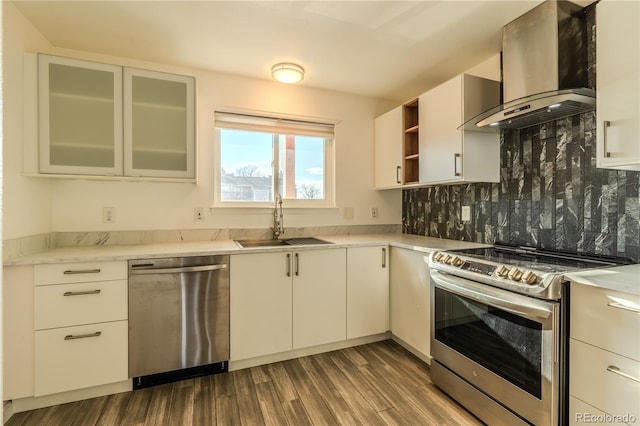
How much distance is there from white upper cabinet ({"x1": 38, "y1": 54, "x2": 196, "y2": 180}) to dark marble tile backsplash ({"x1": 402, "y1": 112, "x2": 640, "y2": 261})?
2.34m

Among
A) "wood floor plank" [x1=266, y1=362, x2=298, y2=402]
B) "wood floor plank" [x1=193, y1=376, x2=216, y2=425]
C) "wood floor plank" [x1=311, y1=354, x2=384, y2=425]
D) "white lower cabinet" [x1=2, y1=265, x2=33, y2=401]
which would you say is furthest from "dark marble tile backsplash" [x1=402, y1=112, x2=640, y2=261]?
"white lower cabinet" [x1=2, y1=265, x2=33, y2=401]

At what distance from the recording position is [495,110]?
1.91 metres

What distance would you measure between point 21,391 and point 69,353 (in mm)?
293

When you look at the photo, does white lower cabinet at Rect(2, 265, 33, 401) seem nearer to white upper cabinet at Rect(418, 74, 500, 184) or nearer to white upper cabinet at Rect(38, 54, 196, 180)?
white upper cabinet at Rect(38, 54, 196, 180)

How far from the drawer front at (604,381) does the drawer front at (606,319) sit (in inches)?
1.4

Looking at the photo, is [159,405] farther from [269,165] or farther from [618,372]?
[618,372]

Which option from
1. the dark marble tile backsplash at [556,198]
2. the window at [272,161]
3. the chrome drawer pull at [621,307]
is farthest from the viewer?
the window at [272,161]

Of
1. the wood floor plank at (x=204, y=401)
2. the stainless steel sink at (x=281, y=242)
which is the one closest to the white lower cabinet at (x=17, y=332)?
the wood floor plank at (x=204, y=401)

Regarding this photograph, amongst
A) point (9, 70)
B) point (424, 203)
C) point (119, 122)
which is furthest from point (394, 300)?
point (9, 70)

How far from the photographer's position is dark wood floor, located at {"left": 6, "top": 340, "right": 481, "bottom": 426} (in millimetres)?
1765

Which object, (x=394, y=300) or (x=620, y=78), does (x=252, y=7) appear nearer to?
(x=620, y=78)

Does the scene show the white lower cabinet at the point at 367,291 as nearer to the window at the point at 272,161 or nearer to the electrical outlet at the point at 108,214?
the window at the point at 272,161

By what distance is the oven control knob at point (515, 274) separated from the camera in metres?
1.54

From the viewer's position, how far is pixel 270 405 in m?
1.89
